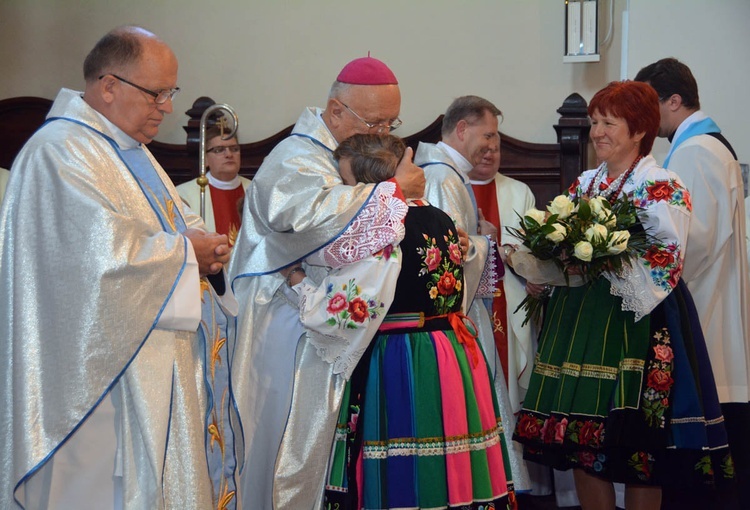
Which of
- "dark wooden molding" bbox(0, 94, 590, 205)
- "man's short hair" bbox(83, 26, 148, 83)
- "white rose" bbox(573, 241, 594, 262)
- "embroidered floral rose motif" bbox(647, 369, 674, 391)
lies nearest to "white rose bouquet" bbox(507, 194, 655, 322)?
"white rose" bbox(573, 241, 594, 262)

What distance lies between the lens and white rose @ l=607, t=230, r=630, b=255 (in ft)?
11.4

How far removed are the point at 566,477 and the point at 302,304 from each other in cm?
235

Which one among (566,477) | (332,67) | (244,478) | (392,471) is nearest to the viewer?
(392,471)

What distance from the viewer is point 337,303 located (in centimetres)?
305

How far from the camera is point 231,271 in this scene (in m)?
3.62

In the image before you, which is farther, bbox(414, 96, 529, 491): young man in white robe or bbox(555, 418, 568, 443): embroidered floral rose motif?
bbox(414, 96, 529, 491): young man in white robe

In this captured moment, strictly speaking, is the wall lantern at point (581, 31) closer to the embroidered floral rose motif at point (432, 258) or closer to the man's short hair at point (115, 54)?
the embroidered floral rose motif at point (432, 258)

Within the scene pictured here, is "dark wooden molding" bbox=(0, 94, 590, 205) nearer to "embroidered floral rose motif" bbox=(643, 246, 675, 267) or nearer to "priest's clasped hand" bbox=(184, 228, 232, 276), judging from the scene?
"embroidered floral rose motif" bbox=(643, 246, 675, 267)

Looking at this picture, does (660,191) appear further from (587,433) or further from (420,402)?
(420,402)

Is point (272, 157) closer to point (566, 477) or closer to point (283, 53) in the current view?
point (566, 477)

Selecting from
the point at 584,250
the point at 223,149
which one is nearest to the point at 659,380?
the point at 584,250

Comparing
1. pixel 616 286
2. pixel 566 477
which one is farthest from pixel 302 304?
pixel 566 477

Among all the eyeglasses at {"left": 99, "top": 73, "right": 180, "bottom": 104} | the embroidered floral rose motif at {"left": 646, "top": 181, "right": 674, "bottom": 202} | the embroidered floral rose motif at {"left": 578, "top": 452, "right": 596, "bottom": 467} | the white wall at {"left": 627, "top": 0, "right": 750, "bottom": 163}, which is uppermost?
the white wall at {"left": 627, "top": 0, "right": 750, "bottom": 163}

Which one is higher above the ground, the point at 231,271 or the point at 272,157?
the point at 272,157
